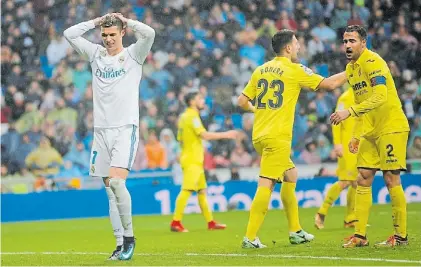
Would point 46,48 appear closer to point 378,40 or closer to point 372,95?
point 378,40

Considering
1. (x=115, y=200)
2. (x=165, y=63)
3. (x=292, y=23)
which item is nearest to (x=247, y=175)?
(x=165, y=63)

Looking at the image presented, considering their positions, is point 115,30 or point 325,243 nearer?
point 115,30

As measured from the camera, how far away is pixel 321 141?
20797 mm

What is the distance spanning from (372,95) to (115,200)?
8.87 ft

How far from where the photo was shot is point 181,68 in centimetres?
2273

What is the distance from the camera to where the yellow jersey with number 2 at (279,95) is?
10219 mm

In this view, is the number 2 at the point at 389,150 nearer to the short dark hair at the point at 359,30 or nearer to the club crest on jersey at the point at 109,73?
the short dark hair at the point at 359,30

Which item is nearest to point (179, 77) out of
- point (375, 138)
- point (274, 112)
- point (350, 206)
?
point (350, 206)

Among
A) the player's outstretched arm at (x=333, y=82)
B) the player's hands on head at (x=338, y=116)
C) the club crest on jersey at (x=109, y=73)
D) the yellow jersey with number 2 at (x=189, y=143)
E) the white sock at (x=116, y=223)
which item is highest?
the club crest on jersey at (x=109, y=73)

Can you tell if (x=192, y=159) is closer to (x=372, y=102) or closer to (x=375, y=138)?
(x=375, y=138)

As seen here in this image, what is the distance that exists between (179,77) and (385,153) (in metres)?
12.9

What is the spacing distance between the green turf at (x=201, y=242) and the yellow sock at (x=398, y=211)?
210 millimetres

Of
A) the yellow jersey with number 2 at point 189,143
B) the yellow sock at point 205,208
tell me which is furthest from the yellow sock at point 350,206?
the yellow jersey with number 2 at point 189,143

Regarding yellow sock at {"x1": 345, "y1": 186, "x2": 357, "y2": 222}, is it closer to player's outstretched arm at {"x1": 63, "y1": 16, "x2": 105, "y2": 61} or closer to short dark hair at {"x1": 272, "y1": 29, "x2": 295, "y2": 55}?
short dark hair at {"x1": 272, "y1": 29, "x2": 295, "y2": 55}
